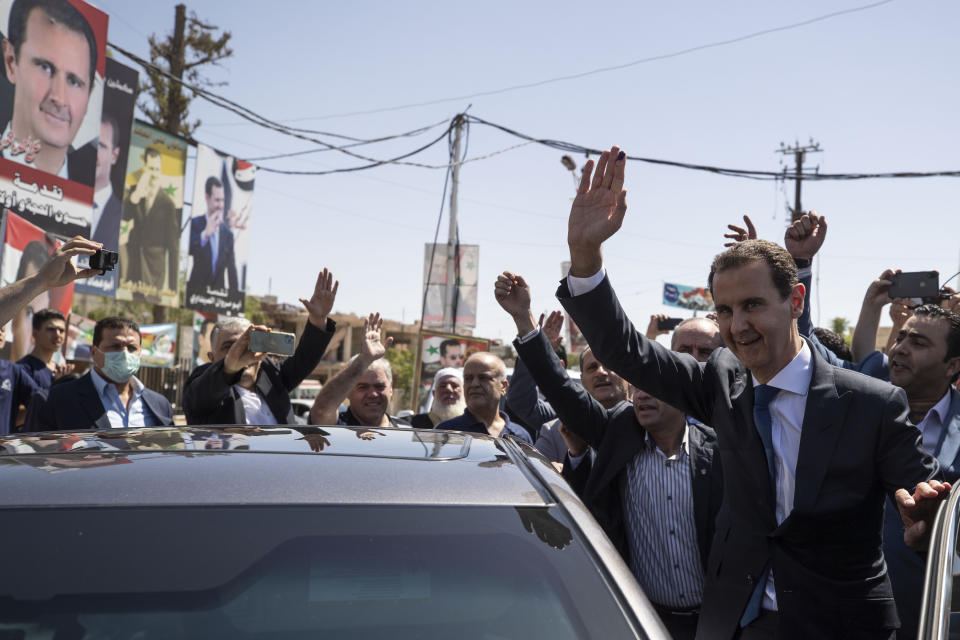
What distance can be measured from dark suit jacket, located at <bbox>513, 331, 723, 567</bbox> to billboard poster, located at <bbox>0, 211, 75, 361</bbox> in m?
8.22

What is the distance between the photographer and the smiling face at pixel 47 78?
12.2m

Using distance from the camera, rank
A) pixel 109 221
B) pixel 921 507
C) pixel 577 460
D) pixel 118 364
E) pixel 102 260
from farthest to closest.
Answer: pixel 109 221 → pixel 118 364 → pixel 102 260 → pixel 577 460 → pixel 921 507

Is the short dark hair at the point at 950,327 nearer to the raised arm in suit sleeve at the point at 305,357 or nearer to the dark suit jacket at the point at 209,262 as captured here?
the raised arm in suit sleeve at the point at 305,357

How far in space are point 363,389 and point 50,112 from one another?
9365 millimetres

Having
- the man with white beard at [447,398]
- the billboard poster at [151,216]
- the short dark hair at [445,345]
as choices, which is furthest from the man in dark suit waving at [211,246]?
the man with white beard at [447,398]

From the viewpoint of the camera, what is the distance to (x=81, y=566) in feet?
5.54

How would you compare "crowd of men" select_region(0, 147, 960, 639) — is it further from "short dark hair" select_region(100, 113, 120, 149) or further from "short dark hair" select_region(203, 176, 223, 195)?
"short dark hair" select_region(203, 176, 223, 195)

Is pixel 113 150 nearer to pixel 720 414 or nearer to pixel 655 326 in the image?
pixel 655 326

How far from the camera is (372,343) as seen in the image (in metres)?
5.56

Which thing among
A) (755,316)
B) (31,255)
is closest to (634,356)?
(755,316)

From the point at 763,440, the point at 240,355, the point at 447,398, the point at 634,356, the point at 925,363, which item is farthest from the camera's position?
the point at 447,398

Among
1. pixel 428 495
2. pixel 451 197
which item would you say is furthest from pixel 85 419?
pixel 451 197

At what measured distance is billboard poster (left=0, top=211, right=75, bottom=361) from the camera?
10.6 meters

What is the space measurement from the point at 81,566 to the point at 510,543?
2.68 ft
